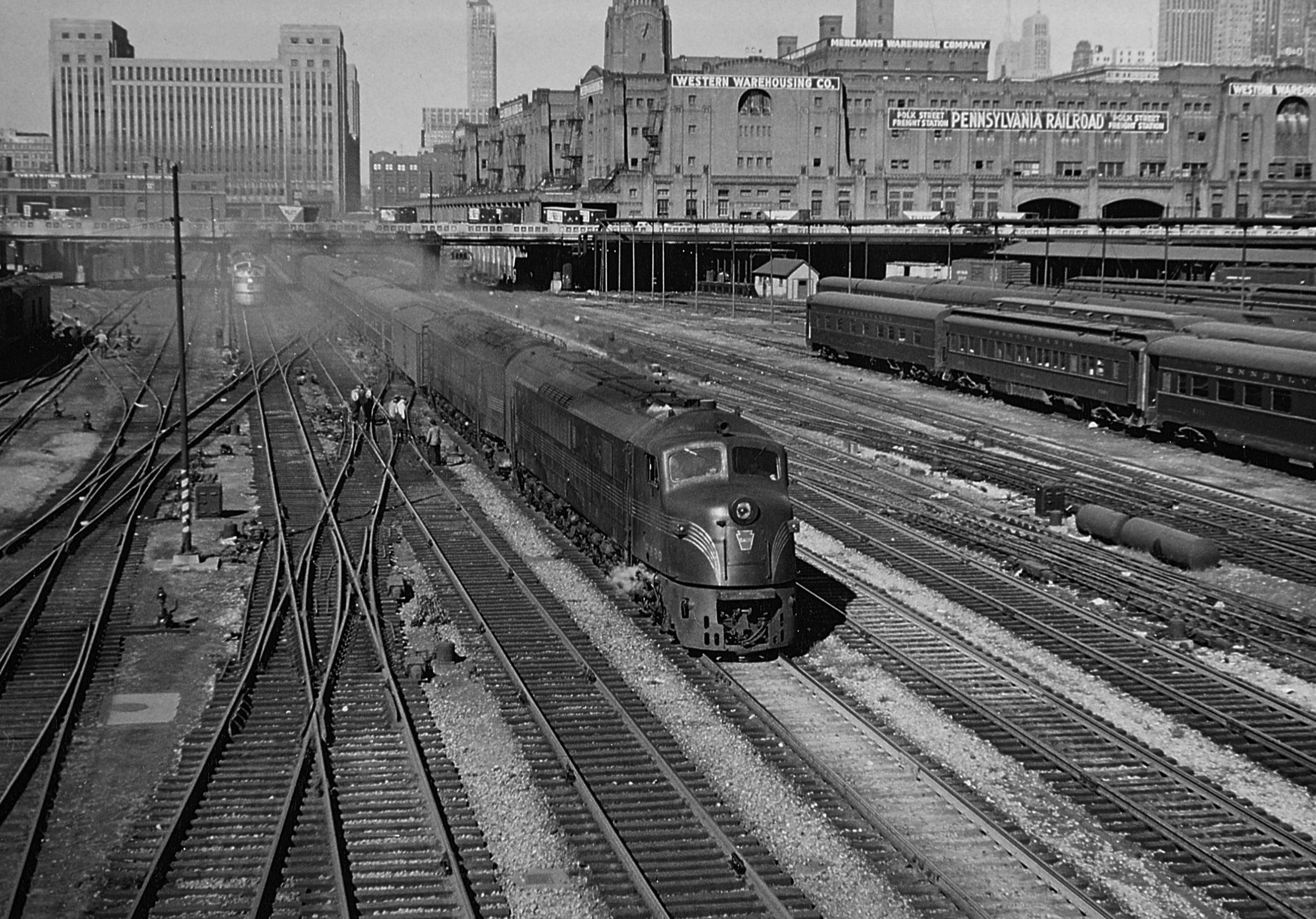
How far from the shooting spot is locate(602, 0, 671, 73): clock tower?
135m

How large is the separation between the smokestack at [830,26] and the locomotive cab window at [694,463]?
15155 centimetres

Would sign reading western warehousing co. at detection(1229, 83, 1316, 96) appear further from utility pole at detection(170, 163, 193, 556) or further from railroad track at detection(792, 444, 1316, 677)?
utility pole at detection(170, 163, 193, 556)

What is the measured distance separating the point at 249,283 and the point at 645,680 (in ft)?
257

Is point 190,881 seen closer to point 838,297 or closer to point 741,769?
point 741,769

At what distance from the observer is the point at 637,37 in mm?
135500

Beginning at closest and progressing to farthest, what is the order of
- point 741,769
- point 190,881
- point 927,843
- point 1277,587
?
point 190,881 < point 927,843 < point 741,769 < point 1277,587

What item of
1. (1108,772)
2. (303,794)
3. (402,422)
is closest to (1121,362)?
(402,422)

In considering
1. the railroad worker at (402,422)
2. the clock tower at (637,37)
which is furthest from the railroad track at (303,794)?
the clock tower at (637,37)

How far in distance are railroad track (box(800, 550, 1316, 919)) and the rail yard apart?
6 centimetres

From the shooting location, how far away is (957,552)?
28.0m

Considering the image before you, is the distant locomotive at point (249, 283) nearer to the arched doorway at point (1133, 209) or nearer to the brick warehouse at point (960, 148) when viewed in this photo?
the brick warehouse at point (960, 148)

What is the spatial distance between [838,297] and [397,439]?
27877mm

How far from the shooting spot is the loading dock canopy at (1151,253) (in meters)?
78.4

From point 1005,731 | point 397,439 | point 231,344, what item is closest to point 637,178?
point 231,344
